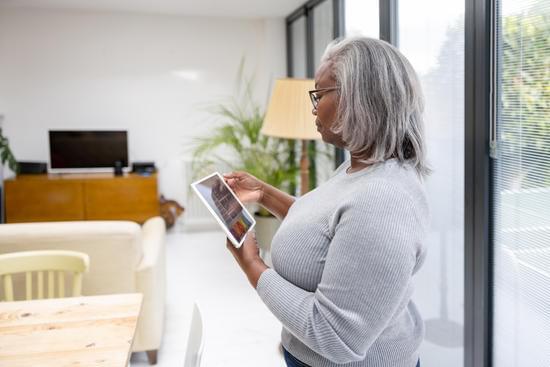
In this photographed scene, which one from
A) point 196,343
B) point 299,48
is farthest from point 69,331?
point 299,48

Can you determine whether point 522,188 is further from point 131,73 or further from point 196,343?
point 131,73

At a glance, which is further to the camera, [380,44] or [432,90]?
[432,90]

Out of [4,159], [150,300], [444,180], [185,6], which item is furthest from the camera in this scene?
[185,6]

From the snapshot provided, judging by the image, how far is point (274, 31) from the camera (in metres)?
5.76

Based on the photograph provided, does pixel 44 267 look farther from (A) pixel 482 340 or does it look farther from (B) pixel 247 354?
(A) pixel 482 340

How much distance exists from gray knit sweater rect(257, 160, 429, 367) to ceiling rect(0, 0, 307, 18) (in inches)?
166

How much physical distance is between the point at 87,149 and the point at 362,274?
5.18m

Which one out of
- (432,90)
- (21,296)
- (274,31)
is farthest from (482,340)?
(274,31)

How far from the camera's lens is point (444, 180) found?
2.31m

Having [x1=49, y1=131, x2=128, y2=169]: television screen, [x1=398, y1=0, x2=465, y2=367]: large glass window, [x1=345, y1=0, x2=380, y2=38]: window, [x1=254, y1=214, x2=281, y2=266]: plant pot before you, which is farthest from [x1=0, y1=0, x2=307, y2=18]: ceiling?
[x1=398, y1=0, x2=465, y2=367]: large glass window

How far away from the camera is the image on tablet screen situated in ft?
4.12

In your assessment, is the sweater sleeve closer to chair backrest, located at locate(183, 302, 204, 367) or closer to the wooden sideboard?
chair backrest, located at locate(183, 302, 204, 367)

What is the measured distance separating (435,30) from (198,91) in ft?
13.0

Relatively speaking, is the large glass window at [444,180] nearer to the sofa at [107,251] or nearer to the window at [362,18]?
the window at [362,18]
